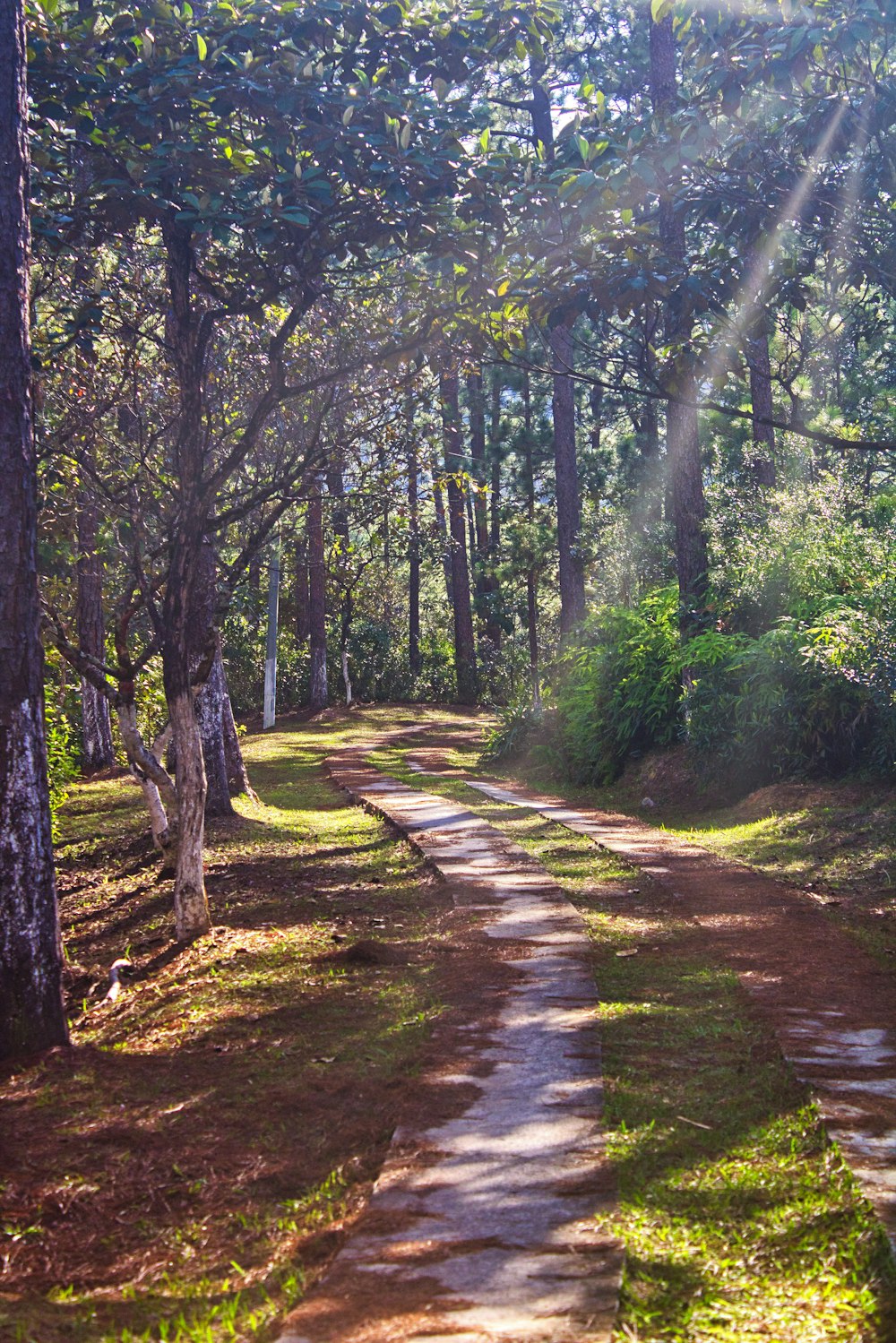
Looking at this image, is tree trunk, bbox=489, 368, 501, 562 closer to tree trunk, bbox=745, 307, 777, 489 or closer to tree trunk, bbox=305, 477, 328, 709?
tree trunk, bbox=305, 477, 328, 709

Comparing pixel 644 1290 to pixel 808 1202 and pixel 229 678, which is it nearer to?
pixel 808 1202

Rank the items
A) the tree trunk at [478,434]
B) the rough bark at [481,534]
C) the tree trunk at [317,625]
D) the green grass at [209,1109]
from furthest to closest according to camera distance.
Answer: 1. the tree trunk at [478,434]
2. the rough bark at [481,534]
3. the tree trunk at [317,625]
4. the green grass at [209,1109]

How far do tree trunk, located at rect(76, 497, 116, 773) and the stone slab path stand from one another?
986 centimetres

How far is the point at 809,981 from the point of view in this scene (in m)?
5.96

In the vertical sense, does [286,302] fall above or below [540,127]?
Result: below

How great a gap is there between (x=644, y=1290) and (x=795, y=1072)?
180 cm

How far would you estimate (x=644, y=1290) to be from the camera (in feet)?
9.57

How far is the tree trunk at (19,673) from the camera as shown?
5066 mm

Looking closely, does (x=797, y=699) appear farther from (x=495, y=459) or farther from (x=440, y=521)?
(x=495, y=459)

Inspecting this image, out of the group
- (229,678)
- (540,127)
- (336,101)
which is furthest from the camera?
(229,678)

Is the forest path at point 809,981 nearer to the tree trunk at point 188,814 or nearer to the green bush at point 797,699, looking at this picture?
the green bush at point 797,699

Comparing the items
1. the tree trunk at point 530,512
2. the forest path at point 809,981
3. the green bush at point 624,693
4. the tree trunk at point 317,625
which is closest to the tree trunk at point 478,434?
the tree trunk at point 530,512

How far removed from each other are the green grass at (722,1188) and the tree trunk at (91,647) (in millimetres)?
9863

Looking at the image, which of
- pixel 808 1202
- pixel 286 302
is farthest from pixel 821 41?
pixel 808 1202
